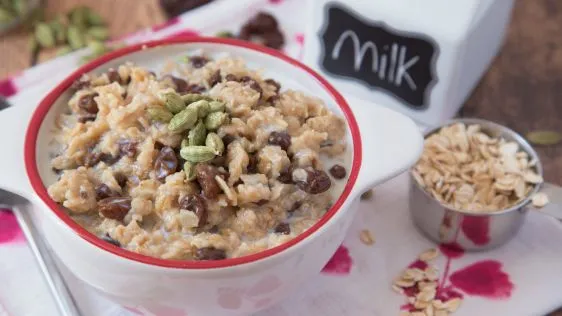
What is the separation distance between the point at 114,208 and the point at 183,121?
0.47 feet

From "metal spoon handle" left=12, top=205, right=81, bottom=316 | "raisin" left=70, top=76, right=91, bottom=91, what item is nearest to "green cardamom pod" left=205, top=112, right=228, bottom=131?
"raisin" left=70, top=76, right=91, bottom=91

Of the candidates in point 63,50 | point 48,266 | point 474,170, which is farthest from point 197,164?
point 63,50

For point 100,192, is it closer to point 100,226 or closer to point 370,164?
point 100,226

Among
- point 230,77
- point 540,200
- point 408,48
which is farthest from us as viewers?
point 408,48

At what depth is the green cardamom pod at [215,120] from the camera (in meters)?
0.97

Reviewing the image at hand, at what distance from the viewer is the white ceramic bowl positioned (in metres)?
0.87

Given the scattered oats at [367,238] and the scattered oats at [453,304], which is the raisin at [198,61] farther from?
the scattered oats at [453,304]

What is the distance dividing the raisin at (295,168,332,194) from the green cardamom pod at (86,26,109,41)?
82 cm

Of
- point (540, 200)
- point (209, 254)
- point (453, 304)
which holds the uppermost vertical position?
point (209, 254)

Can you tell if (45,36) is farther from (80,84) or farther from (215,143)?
(215,143)

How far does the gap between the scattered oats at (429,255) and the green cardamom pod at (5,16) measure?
3.39 ft

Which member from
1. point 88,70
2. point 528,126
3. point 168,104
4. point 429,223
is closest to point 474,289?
point 429,223

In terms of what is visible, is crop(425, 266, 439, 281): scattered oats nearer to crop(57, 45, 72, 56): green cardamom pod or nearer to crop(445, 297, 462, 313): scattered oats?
crop(445, 297, 462, 313): scattered oats

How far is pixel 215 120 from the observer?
969 millimetres
